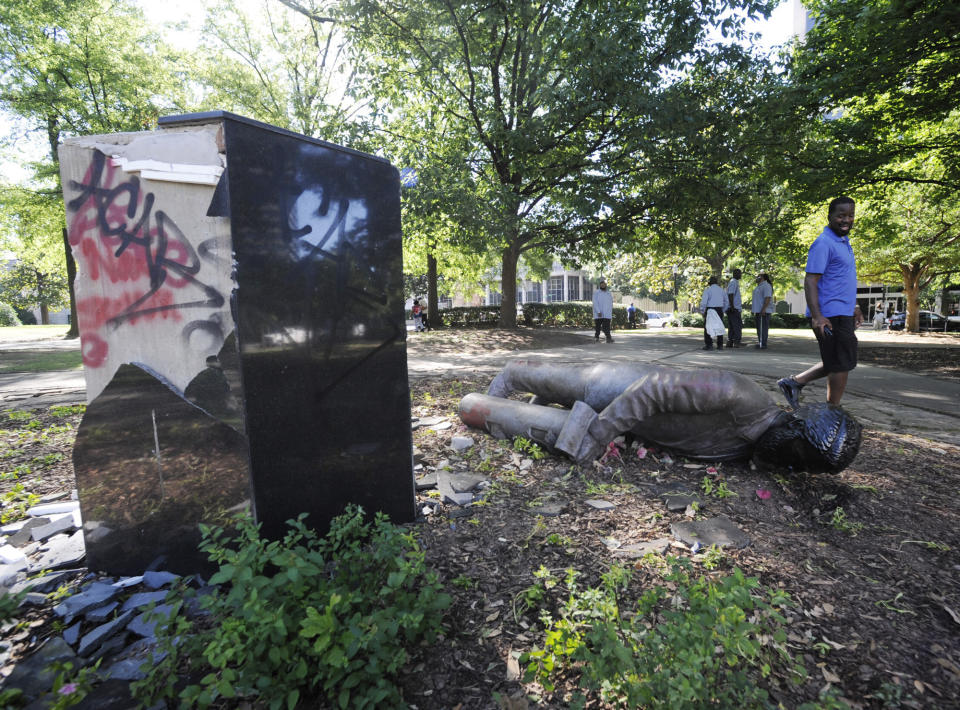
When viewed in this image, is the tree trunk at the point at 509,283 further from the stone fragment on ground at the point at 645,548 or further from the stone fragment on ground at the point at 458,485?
the stone fragment on ground at the point at 645,548

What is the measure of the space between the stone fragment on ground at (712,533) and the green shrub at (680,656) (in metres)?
0.77

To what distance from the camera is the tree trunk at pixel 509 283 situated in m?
14.6

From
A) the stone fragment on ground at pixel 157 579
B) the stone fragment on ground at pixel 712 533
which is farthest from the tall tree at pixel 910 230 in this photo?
the stone fragment on ground at pixel 157 579

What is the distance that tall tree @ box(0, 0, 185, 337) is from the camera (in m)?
15.0

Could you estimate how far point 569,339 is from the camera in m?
14.5

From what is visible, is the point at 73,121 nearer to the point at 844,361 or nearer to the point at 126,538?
the point at 126,538

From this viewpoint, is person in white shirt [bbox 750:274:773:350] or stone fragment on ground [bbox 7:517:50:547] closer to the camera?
stone fragment on ground [bbox 7:517:50:547]

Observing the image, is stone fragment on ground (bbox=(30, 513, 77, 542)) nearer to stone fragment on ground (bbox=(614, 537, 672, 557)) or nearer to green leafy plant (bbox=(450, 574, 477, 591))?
green leafy plant (bbox=(450, 574, 477, 591))

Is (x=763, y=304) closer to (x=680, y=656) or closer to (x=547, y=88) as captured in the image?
(x=547, y=88)

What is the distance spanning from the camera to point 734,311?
492 inches

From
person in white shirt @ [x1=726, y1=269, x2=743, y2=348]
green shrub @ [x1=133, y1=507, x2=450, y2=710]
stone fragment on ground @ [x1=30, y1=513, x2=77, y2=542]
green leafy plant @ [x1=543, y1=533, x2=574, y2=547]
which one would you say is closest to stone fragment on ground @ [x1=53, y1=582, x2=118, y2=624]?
green shrub @ [x1=133, y1=507, x2=450, y2=710]

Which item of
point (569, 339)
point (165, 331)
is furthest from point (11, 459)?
point (569, 339)

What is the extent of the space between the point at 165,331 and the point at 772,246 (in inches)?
581

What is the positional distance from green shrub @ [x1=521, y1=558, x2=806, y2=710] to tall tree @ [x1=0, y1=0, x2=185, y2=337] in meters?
20.6
